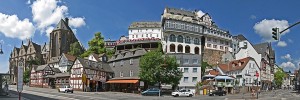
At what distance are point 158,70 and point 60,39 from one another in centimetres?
9622

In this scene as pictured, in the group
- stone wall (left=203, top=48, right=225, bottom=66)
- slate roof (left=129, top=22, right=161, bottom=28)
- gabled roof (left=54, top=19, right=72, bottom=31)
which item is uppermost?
gabled roof (left=54, top=19, right=72, bottom=31)

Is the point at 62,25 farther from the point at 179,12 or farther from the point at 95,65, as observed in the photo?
the point at 95,65

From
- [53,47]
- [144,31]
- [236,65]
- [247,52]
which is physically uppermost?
[144,31]

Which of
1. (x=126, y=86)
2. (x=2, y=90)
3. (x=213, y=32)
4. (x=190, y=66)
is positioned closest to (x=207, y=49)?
(x=213, y=32)

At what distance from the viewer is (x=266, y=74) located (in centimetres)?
11750

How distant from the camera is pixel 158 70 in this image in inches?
2601

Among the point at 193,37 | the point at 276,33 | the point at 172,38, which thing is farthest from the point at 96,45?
the point at 276,33

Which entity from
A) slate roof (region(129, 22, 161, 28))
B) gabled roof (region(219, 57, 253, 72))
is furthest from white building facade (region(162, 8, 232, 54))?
gabled roof (region(219, 57, 253, 72))

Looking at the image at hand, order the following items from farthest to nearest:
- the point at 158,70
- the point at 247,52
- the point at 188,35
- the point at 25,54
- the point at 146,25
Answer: the point at 25,54
the point at 146,25
the point at 247,52
the point at 188,35
the point at 158,70

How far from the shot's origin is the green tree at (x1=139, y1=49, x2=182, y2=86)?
6600 cm

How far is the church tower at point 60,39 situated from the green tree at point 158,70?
92166mm

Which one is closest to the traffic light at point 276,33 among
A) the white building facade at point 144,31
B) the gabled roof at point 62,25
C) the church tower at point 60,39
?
the white building facade at point 144,31

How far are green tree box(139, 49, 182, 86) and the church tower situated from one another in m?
92.2

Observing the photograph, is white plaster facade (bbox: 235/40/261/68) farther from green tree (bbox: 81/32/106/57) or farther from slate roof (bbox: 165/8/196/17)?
green tree (bbox: 81/32/106/57)
